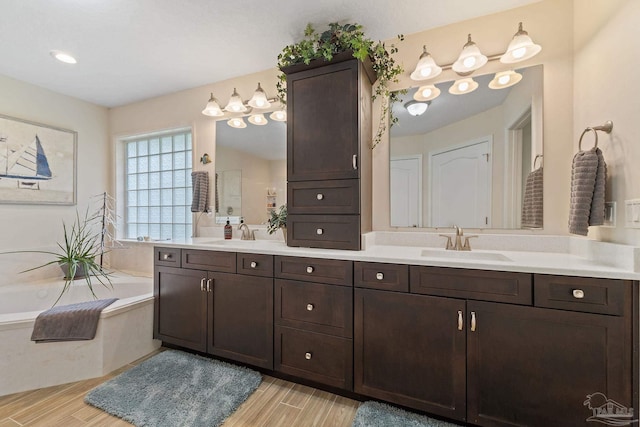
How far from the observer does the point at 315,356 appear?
167cm

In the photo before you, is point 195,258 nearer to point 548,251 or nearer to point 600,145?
point 548,251

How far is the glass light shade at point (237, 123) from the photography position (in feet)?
8.65

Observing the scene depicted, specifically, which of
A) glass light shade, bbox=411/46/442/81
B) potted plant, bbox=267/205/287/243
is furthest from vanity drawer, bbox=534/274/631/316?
potted plant, bbox=267/205/287/243

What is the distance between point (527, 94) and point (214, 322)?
2735 mm

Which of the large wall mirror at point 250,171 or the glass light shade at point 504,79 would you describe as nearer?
the glass light shade at point 504,79

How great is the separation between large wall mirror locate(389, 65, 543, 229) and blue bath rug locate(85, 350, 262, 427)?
64.5 inches

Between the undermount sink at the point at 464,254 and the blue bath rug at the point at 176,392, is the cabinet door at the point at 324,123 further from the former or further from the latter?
the blue bath rug at the point at 176,392

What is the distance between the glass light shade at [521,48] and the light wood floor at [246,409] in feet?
7.88

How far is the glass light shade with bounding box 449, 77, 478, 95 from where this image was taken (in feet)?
6.11

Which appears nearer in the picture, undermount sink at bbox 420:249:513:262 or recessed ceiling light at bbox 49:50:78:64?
undermount sink at bbox 420:249:513:262

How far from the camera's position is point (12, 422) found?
1504 millimetres

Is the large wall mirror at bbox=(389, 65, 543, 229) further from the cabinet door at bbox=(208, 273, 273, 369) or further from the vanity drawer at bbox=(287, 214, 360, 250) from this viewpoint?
the cabinet door at bbox=(208, 273, 273, 369)

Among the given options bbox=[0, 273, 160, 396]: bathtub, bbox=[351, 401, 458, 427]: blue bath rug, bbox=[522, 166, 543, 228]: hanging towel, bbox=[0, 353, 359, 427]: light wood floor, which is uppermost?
bbox=[522, 166, 543, 228]: hanging towel

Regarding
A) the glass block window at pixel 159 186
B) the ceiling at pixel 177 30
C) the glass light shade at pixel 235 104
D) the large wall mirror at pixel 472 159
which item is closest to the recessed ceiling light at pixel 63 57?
the ceiling at pixel 177 30
